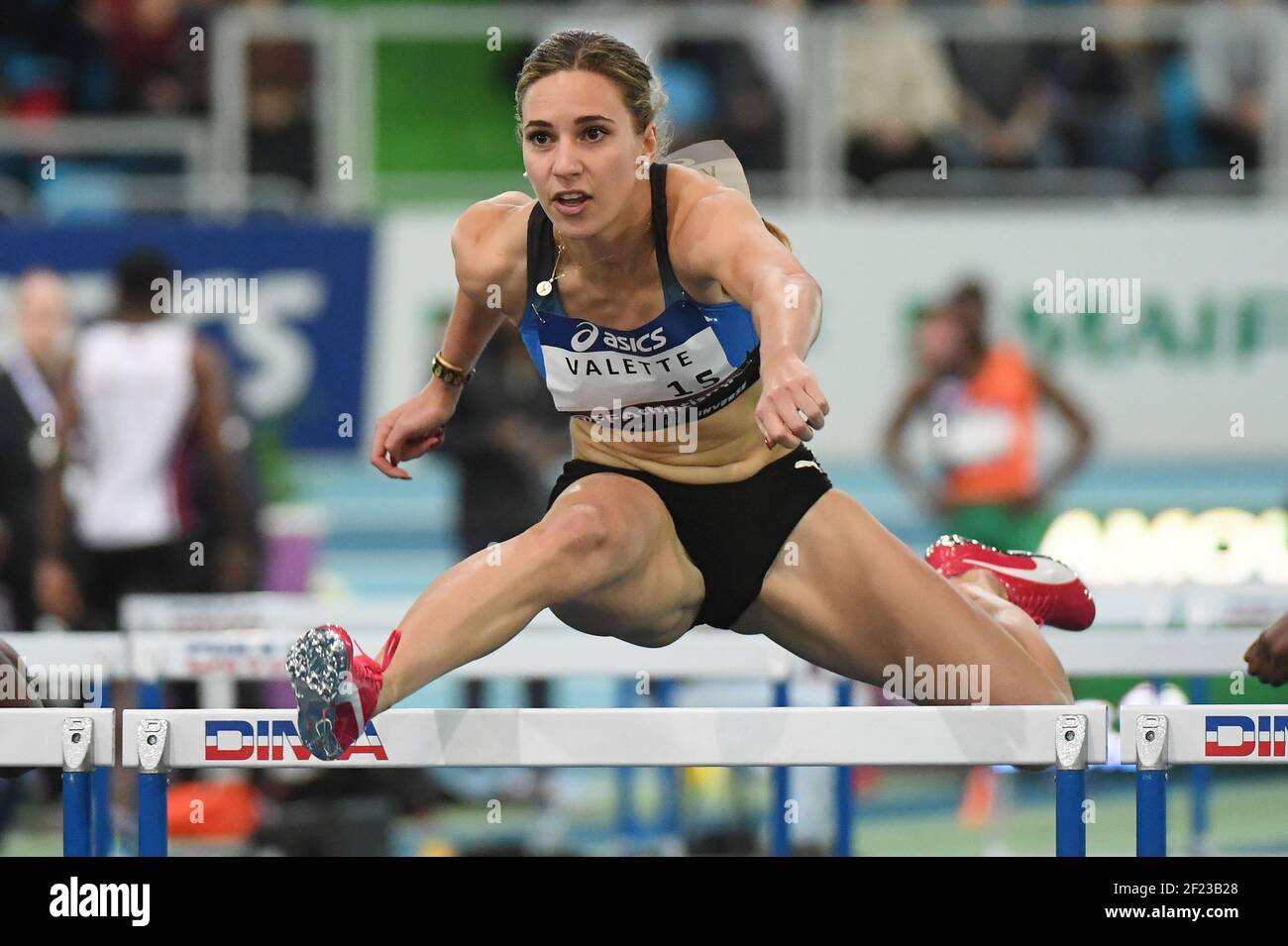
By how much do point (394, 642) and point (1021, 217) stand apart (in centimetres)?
701

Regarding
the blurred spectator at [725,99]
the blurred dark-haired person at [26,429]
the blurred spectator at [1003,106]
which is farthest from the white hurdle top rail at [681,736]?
the blurred spectator at [1003,106]

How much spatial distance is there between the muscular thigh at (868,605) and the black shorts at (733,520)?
0.11 ft

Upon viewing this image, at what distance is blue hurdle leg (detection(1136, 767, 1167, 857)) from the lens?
346 cm

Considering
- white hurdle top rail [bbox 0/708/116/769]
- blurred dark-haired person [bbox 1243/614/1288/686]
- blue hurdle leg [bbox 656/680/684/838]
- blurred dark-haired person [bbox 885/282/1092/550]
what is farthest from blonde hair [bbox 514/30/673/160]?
blurred dark-haired person [bbox 885/282/1092/550]

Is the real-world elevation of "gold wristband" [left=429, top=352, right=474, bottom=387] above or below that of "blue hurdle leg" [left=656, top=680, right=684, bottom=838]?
above

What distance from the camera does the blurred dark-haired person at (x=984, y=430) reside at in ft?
27.5

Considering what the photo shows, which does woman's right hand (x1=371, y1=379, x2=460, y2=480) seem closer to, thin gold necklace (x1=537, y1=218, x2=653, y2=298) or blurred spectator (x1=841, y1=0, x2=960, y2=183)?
thin gold necklace (x1=537, y1=218, x2=653, y2=298)

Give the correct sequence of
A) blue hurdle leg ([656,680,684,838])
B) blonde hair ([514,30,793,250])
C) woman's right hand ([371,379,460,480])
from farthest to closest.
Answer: blue hurdle leg ([656,680,684,838])
woman's right hand ([371,379,460,480])
blonde hair ([514,30,793,250])

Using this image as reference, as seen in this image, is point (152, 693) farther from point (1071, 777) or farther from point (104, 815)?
point (1071, 777)

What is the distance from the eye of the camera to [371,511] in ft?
35.0

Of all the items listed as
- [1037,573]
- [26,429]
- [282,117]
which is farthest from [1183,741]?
[282,117]

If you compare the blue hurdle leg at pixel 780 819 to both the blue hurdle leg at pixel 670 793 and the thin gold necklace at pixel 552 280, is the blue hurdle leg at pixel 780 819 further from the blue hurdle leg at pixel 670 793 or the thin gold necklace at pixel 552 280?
the thin gold necklace at pixel 552 280

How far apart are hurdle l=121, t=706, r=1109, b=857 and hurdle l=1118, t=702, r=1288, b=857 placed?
0.07m
